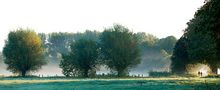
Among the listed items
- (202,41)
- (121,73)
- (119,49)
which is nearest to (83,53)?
(119,49)

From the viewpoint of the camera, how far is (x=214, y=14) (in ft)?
156

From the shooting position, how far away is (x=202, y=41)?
117 metres

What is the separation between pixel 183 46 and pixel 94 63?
25292 millimetres

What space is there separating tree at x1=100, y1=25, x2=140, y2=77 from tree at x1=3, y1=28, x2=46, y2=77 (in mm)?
18862

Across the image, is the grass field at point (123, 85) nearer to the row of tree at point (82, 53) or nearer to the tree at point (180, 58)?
the tree at point (180, 58)

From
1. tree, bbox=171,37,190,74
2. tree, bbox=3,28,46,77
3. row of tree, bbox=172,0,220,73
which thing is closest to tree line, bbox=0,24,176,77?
tree, bbox=3,28,46,77

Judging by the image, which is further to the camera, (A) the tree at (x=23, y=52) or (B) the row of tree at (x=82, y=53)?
(A) the tree at (x=23, y=52)

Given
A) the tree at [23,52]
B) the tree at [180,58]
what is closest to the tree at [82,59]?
the tree at [23,52]

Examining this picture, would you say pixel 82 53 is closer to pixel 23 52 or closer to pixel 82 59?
pixel 82 59

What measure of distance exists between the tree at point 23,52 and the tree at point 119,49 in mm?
18862

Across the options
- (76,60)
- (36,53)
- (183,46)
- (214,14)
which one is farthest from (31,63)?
(214,14)

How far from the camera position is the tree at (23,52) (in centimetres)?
15050

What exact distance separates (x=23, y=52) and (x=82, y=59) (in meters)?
17.5

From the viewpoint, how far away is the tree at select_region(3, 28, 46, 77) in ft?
494
